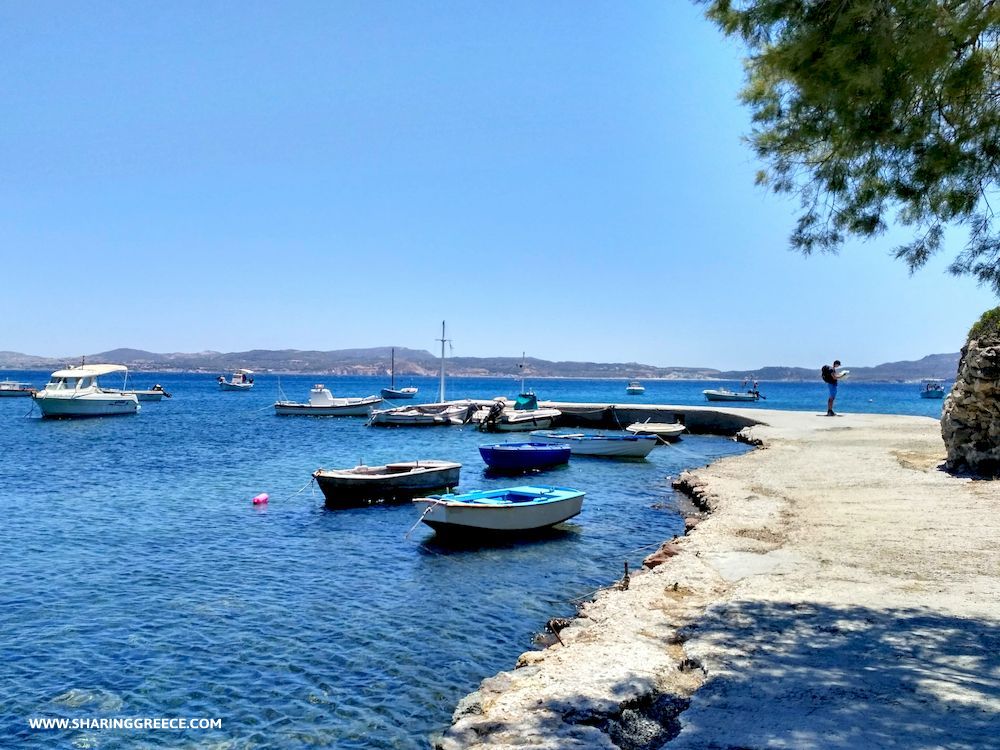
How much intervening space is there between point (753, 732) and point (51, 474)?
1147 inches

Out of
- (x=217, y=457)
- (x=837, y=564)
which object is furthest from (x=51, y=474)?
(x=837, y=564)

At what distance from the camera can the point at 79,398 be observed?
54781 millimetres

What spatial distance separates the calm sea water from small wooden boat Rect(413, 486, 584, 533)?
1.65 ft

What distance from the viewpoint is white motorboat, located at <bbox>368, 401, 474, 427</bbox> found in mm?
48062

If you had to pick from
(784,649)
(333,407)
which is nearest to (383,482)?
(784,649)

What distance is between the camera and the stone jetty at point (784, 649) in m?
5.10

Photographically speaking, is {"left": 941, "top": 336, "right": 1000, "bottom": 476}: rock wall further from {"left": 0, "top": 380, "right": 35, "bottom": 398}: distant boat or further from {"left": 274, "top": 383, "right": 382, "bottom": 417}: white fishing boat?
{"left": 0, "top": 380, "right": 35, "bottom": 398}: distant boat

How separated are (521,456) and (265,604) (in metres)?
16.0

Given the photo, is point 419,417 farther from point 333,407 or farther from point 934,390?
point 934,390

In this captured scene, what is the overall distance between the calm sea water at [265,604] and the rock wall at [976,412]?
22.8 ft

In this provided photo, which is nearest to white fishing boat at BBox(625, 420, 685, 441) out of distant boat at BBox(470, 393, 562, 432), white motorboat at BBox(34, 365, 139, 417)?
distant boat at BBox(470, 393, 562, 432)

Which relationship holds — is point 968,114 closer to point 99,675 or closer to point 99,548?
point 99,675

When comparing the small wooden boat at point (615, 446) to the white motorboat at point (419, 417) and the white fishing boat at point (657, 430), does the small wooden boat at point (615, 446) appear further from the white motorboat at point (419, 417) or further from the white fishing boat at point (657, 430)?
the white motorboat at point (419, 417)

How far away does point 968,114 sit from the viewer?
6.08 m
